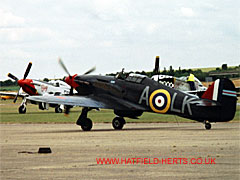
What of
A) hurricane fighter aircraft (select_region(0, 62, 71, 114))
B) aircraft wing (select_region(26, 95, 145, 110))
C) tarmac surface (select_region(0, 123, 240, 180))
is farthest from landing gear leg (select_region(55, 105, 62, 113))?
tarmac surface (select_region(0, 123, 240, 180))

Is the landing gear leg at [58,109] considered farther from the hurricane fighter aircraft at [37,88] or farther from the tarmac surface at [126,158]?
the tarmac surface at [126,158]

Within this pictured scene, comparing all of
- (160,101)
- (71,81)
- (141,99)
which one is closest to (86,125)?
(141,99)

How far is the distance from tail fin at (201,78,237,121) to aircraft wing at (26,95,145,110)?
377 cm

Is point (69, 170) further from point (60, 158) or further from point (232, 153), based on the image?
point (232, 153)

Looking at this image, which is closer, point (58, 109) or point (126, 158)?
point (126, 158)

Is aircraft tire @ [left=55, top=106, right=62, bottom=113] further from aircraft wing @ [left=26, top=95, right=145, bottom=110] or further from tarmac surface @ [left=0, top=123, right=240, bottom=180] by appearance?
tarmac surface @ [left=0, top=123, right=240, bottom=180]

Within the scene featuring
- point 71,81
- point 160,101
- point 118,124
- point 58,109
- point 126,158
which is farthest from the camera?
point 58,109

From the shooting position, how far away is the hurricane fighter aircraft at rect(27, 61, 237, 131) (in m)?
24.0

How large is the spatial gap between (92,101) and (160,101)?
3384mm

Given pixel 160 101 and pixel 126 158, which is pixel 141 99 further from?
pixel 126 158

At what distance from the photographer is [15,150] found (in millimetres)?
16828

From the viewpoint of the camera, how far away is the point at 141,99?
86.1 ft

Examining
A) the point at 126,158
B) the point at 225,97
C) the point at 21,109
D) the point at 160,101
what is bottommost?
the point at 21,109

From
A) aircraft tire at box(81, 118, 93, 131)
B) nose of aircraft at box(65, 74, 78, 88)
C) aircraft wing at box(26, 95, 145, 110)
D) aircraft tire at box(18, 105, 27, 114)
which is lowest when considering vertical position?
aircraft tire at box(18, 105, 27, 114)
